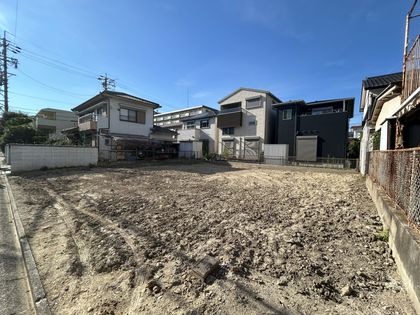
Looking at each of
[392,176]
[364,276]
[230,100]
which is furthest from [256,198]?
[230,100]

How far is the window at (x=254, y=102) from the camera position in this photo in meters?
19.6

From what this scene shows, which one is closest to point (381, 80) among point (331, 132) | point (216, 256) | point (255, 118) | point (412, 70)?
point (331, 132)

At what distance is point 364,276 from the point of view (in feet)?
7.17

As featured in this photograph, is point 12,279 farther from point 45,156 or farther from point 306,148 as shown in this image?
point 306,148

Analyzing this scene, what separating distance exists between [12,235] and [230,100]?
68.3 ft

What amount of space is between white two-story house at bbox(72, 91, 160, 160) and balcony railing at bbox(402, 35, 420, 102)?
15502 millimetres

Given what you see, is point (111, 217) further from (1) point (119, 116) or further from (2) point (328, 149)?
(2) point (328, 149)

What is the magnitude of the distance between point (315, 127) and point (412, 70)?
41.6ft

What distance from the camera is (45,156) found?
1120 centimetres

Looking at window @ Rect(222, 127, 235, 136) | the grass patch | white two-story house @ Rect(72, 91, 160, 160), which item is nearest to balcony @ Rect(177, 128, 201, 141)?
window @ Rect(222, 127, 235, 136)

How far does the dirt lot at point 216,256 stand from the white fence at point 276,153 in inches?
483

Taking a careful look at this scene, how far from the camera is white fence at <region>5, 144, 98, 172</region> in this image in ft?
33.7

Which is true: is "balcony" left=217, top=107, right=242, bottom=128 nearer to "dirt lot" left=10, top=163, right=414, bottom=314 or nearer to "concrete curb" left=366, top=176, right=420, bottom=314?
"dirt lot" left=10, top=163, right=414, bottom=314

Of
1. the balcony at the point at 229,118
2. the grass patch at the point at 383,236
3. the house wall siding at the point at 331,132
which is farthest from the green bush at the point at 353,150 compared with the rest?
the grass patch at the point at 383,236
